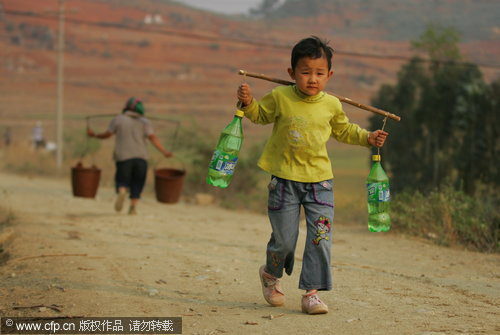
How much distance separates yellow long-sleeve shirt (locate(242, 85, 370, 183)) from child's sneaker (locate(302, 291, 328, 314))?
83cm

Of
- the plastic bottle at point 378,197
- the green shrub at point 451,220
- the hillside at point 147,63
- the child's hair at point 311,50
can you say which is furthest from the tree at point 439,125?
the hillside at point 147,63

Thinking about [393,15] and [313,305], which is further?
[393,15]

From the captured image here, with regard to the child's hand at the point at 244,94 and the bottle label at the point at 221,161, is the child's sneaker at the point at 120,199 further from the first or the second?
the child's hand at the point at 244,94

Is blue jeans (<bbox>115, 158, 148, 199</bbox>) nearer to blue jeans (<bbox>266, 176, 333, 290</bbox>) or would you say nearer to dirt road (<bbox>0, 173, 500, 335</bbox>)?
dirt road (<bbox>0, 173, 500, 335</bbox>)

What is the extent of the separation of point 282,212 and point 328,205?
13.3 inches

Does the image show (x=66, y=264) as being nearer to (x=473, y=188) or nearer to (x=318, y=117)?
(x=318, y=117)

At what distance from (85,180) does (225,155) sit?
6.05 metres

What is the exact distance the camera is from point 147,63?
281ft

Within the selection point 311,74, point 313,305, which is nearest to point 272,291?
point 313,305

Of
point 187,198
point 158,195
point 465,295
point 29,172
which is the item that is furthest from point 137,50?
point 465,295

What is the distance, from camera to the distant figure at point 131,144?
1066cm

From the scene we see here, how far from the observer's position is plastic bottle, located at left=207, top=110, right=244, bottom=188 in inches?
201

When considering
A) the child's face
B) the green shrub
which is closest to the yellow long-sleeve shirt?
the child's face

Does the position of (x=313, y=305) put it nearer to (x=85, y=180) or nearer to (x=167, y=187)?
(x=167, y=187)
